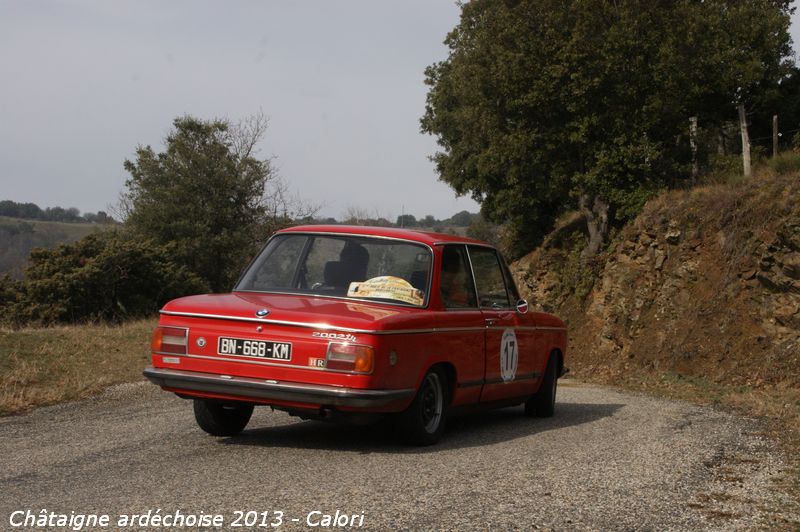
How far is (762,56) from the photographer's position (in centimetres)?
3316

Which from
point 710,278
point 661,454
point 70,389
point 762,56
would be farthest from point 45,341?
point 762,56

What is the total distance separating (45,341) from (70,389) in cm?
519

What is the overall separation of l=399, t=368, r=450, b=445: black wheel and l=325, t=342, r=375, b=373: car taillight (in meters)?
0.79

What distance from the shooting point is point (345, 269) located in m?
7.88

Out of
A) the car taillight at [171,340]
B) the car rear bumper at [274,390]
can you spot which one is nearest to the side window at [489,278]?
the car rear bumper at [274,390]

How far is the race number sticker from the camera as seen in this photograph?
889 cm

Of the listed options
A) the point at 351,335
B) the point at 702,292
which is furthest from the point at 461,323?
the point at 702,292

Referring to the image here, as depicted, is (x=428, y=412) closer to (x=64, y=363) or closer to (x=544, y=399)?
(x=544, y=399)

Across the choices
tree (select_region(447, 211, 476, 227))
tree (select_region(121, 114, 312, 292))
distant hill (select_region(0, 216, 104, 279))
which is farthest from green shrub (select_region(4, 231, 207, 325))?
tree (select_region(447, 211, 476, 227))

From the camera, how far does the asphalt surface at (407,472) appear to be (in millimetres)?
5227

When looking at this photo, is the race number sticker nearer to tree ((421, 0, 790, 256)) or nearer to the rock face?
the rock face

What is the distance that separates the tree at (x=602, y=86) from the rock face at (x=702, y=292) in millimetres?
2211

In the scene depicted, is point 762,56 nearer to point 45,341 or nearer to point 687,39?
point 687,39

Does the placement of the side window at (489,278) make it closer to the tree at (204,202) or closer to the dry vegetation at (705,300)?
the dry vegetation at (705,300)
